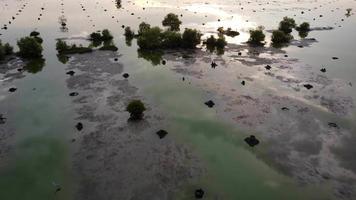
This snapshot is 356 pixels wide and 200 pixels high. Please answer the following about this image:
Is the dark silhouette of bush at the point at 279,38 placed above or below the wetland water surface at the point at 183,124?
above

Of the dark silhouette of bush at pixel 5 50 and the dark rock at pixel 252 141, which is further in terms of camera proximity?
the dark silhouette of bush at pixel 5 50

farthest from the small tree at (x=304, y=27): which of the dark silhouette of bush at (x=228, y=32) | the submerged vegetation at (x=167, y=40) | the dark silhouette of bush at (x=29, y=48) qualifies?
the dark silhouette of bush at (x=29, y=48)

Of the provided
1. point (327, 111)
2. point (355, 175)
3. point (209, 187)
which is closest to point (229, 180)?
point (209, 187)

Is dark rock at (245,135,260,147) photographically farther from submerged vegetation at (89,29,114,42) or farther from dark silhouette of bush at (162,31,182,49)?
submerged vegetation at (89,29,114,42)

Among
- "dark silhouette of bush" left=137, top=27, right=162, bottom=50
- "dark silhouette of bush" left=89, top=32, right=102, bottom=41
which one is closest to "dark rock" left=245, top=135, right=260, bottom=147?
"dark silhouette of bush" left=137, top=27, right=162, bottom=50

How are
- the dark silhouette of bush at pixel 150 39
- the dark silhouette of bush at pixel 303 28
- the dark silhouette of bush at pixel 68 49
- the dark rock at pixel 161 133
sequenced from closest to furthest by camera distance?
the dark rock at pixel 161 133 → the dark silhouette of bush at pixel 68 49 → the dark silhouette of bush at pixel 150 39 → the dark silhouette of bush at pixel 303 28

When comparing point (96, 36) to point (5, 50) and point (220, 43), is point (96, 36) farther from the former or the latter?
point (220, 43)

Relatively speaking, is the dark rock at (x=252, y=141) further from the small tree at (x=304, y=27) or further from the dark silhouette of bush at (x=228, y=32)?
the small tree at (x=304, y=27)

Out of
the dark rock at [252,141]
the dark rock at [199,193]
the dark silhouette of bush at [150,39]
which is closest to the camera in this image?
the dark rock at [199,193]
